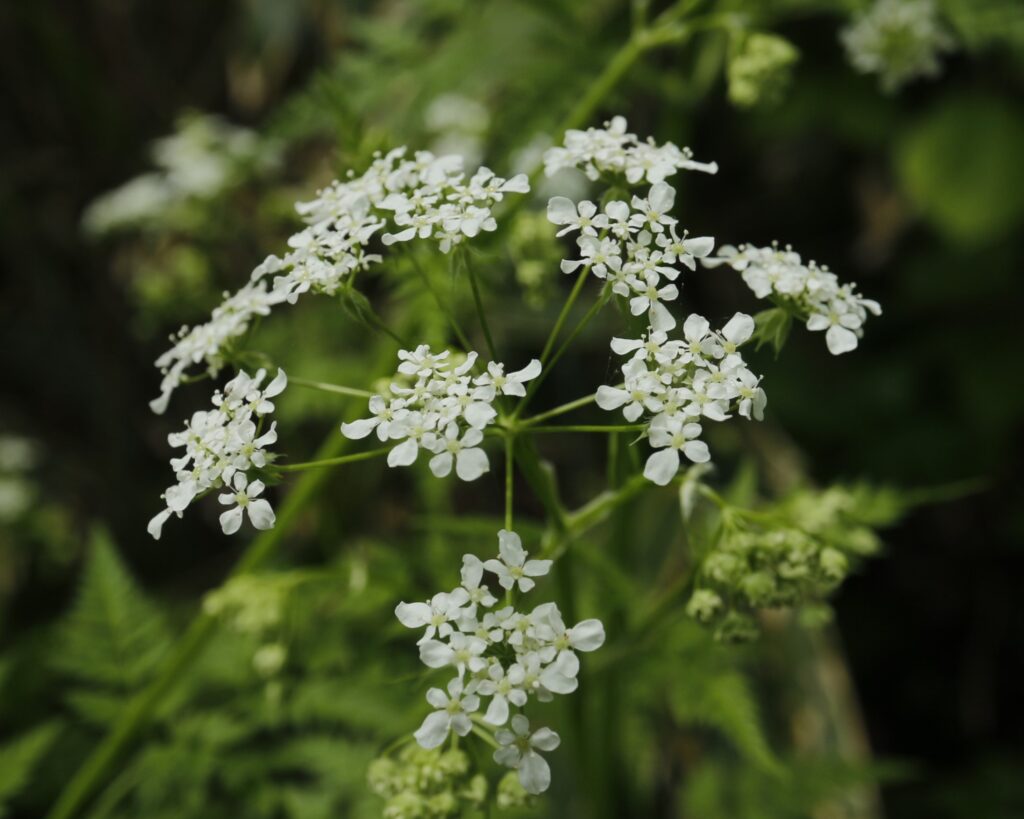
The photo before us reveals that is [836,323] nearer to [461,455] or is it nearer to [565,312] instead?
[565,312]

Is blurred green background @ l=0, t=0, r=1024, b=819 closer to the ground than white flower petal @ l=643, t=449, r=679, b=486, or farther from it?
farther from it

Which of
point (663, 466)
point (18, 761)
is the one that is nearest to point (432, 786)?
point (663, 466)

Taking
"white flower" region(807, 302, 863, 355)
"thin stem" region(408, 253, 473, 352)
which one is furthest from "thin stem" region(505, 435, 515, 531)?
"white flower" region(807, 302, 863, 355)

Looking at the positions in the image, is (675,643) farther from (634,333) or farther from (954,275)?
(954,275)

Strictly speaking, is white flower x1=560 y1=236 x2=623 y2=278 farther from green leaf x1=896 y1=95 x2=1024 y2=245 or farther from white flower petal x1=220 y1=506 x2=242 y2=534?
green leaf x1=896 y1=95 x2=1024 y2=245

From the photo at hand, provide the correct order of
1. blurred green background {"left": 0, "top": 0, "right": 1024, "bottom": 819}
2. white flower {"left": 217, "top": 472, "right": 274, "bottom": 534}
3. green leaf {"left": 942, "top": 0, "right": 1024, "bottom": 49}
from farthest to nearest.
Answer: blurred green background {"left": 0, "top": 0, "right": 1024, "bottom": 819}, green leaf {"left": 942, "top": 0, "right": 1024, "bottom": 49}, white flower {"left": 217, "top": 472, "right": 274, "bottom": 534}

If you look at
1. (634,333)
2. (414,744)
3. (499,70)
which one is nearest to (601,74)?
(499,70)

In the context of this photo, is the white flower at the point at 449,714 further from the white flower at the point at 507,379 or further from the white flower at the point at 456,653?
the white flower at the point at 507,379

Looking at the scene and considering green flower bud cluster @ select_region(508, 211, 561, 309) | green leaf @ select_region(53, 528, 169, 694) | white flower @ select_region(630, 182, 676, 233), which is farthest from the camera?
green leaf @ select_region(53, 528, 169, 694)
